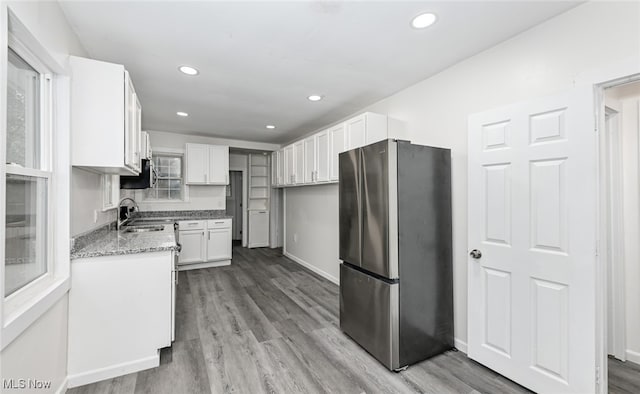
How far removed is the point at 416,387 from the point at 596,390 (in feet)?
3.40

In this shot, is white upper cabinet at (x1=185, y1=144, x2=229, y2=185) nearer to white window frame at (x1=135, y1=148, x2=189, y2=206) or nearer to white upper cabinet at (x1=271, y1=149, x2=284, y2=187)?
white window frame at (x1=135, y1=148, x2=189, y2=206)

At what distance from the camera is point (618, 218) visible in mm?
2293

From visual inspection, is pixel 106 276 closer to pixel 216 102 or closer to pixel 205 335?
pixel 205 335

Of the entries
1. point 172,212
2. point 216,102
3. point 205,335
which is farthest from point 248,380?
point 172,212

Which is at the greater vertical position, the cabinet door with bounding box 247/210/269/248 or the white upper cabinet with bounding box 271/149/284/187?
the white upper cabinet with bounding box 271/149/284/187

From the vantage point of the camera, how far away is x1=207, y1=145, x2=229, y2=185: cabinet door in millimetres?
5336

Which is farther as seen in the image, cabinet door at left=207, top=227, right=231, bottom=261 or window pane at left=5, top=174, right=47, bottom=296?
cabinet door at left=207, top=227, right=231, bottom=261

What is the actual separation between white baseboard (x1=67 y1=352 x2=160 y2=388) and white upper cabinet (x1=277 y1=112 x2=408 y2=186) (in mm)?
2656

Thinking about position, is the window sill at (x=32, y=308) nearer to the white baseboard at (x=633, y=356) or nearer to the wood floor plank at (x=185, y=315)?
the wood floor plank at (x=185, y=315)

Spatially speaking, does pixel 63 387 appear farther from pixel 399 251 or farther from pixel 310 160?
pixel 310 160

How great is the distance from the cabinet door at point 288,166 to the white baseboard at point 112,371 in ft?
10.8

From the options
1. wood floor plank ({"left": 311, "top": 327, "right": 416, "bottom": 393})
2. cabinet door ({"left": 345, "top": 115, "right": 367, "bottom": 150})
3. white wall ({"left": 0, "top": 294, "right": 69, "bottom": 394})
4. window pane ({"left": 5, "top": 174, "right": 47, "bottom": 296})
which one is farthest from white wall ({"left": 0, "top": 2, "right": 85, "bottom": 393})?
cabinet door ({"left": 345, "top": 115, "right": 367, "bottom": 150})

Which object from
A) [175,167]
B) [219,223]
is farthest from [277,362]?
[175,167]
